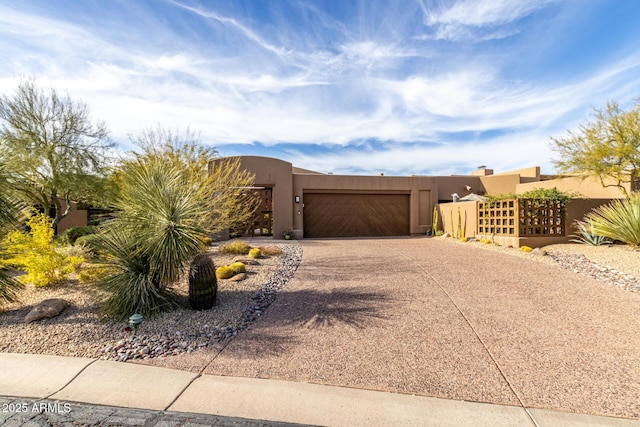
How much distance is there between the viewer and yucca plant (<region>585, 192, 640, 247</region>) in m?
8.62

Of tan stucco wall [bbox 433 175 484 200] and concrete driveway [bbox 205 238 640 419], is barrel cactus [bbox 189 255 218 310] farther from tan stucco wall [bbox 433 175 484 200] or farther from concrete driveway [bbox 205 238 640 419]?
tan stucco wall [bbox 433 175 484 200]

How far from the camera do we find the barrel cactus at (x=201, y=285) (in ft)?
16.1

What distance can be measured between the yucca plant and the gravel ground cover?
10.1 metres

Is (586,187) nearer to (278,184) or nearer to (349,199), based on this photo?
(349,199)

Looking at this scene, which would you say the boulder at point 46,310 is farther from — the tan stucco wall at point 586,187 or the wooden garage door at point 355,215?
the tan stucco wall at point 586,187

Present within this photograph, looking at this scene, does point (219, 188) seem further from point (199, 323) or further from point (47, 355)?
point (47, 355)

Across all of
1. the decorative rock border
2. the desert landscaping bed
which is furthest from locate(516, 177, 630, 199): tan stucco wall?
the decorative rock border

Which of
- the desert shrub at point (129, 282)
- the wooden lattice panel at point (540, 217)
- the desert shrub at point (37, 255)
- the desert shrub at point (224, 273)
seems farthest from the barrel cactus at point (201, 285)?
the wooden lattice panel at point (540, 217)

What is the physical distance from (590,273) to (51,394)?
32.2 ft

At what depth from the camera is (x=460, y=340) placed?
3.93m

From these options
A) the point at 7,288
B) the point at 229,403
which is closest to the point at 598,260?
the point at 229,403

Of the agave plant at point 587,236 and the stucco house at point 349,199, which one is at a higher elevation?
the stucco house at point 349,199

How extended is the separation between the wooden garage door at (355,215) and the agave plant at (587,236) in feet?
25.4

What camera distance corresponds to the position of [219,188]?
31.8 ft
